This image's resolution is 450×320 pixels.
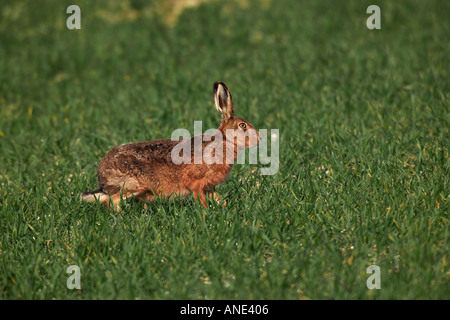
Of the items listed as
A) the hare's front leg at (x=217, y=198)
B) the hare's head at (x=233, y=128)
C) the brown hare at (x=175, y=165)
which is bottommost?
the hare's front leg at (x=217, y=198)

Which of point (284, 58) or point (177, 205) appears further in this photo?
point (284, 58)

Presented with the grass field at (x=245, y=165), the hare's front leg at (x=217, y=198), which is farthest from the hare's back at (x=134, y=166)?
the hare's front leg at (x=217, y=198)

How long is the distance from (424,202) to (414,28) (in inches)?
260

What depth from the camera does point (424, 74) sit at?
8.73 m

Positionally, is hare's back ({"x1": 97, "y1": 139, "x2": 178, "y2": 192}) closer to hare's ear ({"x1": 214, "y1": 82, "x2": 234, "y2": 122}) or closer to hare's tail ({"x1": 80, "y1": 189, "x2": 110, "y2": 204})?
hare's tail ({"x1": 80, "y1": 189, "x2": 110, "y2": 204})

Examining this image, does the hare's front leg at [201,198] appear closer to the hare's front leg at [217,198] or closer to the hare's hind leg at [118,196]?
the hare's front leg at [217,198]

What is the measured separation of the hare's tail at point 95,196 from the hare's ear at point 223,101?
1414mm

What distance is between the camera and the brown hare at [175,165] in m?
5.67

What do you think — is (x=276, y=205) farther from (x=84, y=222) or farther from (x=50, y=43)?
(x=50, y=43)

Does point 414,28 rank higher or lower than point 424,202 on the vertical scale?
higher

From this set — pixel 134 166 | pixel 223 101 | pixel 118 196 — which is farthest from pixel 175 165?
pixel 223 101

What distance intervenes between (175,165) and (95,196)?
2.70ft

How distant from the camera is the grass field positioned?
456 centimetres

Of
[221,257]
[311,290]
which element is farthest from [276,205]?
[311,290]
